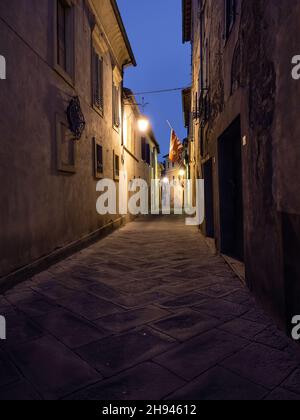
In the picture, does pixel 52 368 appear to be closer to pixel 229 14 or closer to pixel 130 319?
pixel 130 319

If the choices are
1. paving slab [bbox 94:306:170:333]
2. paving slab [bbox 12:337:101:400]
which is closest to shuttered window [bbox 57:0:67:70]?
paving slab [bbox 94:306:170:333]

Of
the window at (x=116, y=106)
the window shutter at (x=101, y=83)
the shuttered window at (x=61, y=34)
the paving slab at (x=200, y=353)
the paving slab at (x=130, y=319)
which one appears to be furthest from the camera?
the window at (x=116, y=106)

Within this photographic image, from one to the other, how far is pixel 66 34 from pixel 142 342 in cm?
719

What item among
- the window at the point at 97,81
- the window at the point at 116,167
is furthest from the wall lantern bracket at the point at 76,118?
the window at the point at 116,167

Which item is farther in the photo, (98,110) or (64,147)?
(98,110)

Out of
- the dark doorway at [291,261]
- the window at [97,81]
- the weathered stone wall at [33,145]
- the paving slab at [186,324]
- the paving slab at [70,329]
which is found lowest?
the paving slab at [186,324]

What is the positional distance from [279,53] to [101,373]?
3043 mm

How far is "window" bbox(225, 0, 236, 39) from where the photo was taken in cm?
489

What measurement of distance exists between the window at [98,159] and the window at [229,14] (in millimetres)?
5118

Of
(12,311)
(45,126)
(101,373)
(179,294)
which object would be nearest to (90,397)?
(101,373)

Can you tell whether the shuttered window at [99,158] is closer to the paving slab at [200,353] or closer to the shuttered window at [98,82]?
the shuttered window at [98,82]

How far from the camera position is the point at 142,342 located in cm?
282

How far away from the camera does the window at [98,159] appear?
956cm

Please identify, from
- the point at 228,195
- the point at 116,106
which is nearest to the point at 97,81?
A: the point at 116,106
